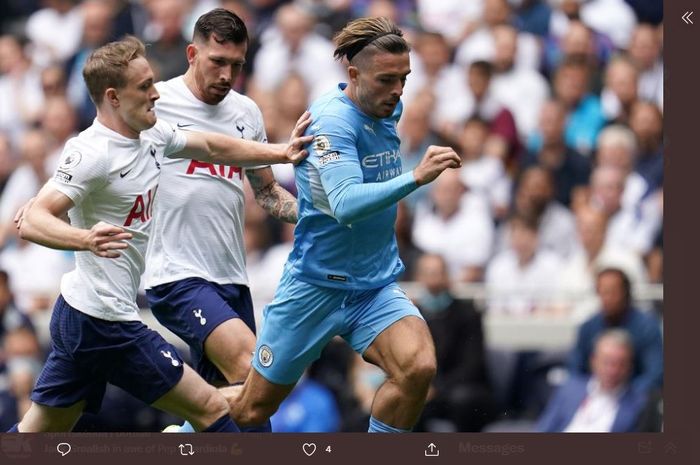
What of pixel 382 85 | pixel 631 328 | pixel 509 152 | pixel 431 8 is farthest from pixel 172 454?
pixel 431 8

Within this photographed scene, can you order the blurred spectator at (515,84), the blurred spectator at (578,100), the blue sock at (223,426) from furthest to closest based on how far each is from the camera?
the blurred spectator at (515,84) → the blurred spectator at (578,100) → the blue sock at (223,426)

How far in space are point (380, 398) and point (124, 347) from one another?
1.39m

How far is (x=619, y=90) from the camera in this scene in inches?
548

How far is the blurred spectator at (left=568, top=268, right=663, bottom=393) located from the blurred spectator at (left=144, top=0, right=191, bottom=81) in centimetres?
515

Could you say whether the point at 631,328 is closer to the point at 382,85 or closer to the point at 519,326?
the point at 519,326

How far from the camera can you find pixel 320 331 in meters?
8.60

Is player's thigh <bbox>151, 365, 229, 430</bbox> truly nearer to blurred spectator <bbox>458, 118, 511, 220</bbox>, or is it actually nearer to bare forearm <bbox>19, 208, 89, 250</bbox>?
bare forearm <bbox>19, 208, 89, 250</bbox>

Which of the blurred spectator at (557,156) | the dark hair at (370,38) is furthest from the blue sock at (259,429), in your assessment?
the blurred spectator at (557,156)

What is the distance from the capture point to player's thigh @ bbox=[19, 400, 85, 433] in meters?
8.41

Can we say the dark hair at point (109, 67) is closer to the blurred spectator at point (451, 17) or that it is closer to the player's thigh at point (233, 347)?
the player's thigh at point (233, 347)

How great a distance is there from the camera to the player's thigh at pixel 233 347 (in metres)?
8.86

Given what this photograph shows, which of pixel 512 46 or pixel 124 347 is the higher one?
pixel 512 46

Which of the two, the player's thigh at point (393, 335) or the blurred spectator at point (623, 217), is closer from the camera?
the player's thigh at point (393, 335)

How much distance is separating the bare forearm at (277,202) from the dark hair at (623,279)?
2.93m
